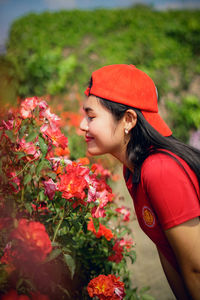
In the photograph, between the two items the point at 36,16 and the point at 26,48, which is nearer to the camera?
the point at 26,48

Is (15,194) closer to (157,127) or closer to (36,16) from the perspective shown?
(157,127)

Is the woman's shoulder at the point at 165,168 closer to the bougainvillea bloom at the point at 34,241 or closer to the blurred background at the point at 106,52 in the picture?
the bougainvillea bloom at the point at 34,241

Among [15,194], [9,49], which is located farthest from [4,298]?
[9,49]

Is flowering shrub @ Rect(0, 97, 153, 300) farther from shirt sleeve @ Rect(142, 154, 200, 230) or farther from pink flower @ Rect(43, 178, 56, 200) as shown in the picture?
shirt sleeve @ Rect(142, 154, 200, 230)

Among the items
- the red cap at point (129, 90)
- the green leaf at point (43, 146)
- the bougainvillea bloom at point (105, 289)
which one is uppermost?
the red cap at point (129, 90)

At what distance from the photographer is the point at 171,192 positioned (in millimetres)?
991

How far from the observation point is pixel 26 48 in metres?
5.30

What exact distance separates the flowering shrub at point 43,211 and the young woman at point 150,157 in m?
0.19

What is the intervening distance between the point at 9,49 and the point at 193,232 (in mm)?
5238

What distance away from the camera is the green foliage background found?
5.17 metres

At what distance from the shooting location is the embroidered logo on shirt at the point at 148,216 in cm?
117

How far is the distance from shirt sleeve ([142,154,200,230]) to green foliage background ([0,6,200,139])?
4.18 m

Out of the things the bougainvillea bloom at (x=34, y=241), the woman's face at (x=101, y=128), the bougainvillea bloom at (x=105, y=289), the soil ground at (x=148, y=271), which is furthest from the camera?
the soil ground at (x=148, y=271)

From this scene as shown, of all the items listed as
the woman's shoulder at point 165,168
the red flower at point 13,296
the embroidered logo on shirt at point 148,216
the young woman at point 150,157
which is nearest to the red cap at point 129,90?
the young woman at point 150,157
